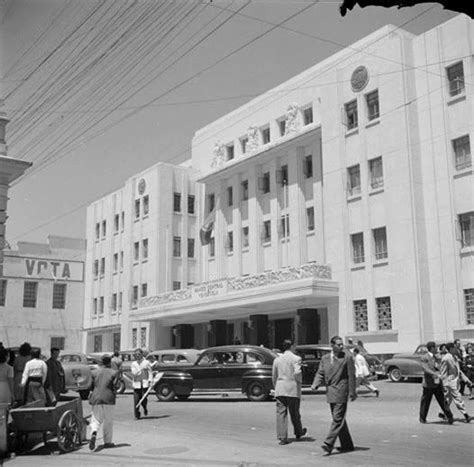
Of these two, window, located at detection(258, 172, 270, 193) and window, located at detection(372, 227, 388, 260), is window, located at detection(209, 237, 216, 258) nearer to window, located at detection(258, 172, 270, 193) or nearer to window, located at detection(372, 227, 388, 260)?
window, located at detection(258, 172, 270, 193)

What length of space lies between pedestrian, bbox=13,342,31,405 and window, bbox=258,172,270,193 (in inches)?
1139

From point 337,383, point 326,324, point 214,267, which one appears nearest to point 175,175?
point 214,267

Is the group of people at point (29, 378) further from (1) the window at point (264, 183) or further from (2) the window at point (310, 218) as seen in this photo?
(1) the window at point (264, 183)

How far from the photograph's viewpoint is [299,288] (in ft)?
107

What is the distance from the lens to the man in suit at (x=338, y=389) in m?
10.0

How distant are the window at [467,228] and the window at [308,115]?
12.9 metres

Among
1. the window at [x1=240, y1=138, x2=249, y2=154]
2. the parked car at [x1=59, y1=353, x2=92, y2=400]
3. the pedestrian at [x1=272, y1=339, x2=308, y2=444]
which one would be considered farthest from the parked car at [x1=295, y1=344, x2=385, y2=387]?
the window at [x1=240, y1=138, x2=249, y2=154]

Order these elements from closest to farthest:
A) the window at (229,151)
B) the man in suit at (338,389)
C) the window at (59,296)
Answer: the man in suit at (338,389), the window at (229,151), the window at (59,296)

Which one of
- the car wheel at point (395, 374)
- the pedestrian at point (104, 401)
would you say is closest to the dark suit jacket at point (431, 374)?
the pedestrian at point (104, 401)

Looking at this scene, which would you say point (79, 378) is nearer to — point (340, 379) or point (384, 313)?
point (340, 379)

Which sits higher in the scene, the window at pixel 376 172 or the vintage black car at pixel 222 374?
the window at pixel 376 172

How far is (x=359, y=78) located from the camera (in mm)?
33875

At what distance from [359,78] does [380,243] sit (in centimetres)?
865

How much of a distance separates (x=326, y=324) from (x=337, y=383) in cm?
2528
